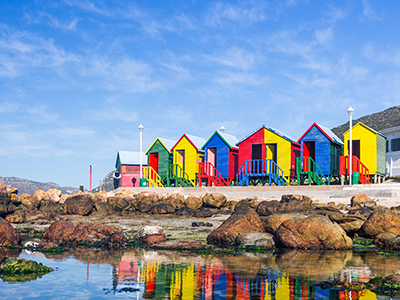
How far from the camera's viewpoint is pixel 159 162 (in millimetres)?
35844

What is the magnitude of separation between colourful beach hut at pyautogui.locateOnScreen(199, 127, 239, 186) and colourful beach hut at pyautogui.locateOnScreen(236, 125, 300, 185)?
4.02 feet

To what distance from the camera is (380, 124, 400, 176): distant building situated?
35.6 m

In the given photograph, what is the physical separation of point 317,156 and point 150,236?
19357mm

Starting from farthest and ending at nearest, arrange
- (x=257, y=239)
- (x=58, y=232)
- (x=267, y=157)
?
(x=267, y=157), (x=58, y=232), (x=257, y=239)

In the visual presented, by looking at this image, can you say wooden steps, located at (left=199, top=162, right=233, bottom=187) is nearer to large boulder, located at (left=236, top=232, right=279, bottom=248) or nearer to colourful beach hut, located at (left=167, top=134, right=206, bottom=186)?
colourful beach hut, located at (left=167, top=134, right=206, bottom=186)

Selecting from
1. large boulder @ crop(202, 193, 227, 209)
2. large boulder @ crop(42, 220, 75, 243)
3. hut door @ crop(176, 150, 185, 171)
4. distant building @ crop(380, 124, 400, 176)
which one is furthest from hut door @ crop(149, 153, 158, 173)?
large boulder @ crop(42, 220, 75, 243)

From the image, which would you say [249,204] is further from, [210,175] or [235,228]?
[210,175]

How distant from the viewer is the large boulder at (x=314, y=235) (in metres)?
11.3

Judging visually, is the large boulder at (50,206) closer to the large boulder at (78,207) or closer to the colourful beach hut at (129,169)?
the large boulder at (78,207)

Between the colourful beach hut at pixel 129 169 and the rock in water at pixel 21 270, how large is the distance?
35061 millimetres

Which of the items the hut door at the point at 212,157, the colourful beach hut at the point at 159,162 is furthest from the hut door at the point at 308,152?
the colourful beach hut at the point at 159,162

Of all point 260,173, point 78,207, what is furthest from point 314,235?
point 260,173

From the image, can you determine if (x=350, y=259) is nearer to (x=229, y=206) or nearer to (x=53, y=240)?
(x=53, y=240)

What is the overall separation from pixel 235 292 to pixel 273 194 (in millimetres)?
19805
